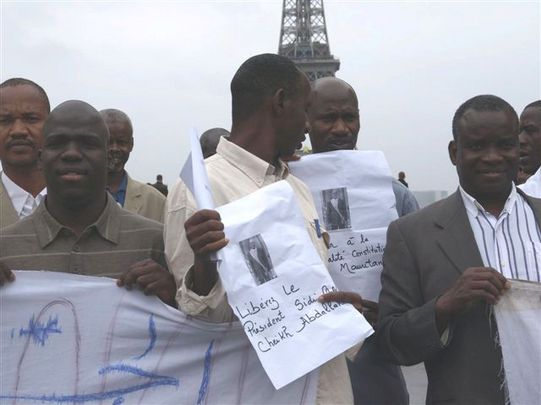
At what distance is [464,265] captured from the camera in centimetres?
298

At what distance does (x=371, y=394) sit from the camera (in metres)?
3.67

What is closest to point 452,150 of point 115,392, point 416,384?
point 115,392

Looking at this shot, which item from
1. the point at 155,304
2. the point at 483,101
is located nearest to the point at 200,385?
the point at 155,304

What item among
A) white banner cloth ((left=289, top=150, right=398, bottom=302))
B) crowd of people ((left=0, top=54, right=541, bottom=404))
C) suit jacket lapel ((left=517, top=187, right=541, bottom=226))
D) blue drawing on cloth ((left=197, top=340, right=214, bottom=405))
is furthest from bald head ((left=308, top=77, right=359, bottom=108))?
blue drawing on cloth ((left=197, top=340, right=214, bottom=405))

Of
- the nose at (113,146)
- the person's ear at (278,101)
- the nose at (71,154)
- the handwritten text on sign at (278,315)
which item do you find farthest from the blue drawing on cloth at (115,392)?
the nose at (113,146)

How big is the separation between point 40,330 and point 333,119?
2025 millimetres

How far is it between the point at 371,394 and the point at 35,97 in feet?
7.75

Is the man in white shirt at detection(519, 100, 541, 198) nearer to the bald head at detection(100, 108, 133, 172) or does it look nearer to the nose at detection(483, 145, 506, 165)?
the nose at detection(483, 145, 506, 165)

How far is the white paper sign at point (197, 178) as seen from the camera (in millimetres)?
2623

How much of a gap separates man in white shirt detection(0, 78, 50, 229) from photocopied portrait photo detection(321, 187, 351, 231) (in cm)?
146

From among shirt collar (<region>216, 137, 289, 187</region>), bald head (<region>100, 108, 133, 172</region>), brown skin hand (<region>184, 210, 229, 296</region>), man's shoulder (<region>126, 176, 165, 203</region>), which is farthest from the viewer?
bald head (<region>100, 108, 133, 172</region>)

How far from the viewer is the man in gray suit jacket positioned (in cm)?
287

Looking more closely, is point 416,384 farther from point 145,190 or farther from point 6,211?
point 6,211

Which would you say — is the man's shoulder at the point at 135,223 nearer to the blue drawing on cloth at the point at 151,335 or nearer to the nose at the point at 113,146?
the blue drawing on cloth at the point at 151,335
